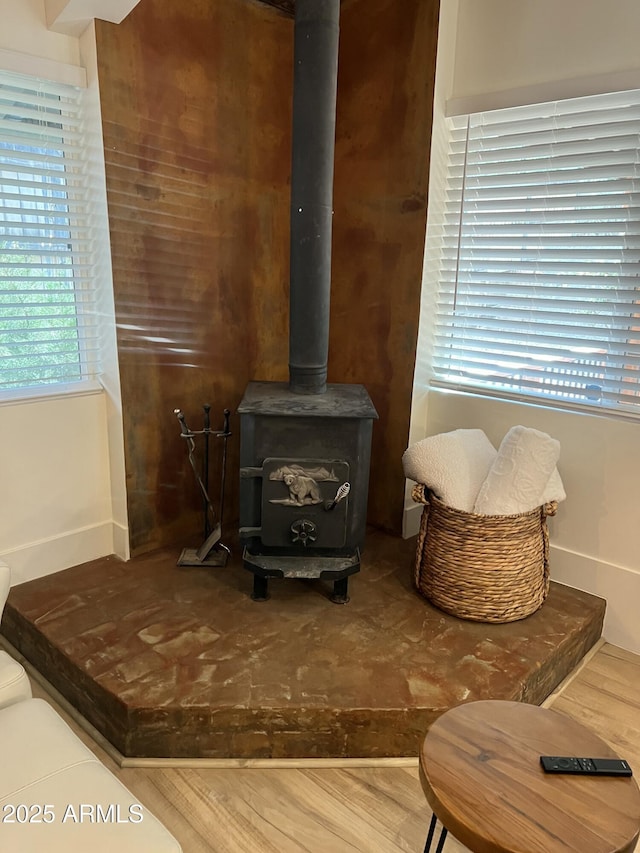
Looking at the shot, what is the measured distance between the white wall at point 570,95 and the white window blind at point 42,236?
→ 4.63 ft

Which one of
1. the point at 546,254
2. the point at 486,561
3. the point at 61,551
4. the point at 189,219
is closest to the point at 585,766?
the point at 486,561

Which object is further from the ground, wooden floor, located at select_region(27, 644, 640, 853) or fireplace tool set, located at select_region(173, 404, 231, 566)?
fireplace tool set, located at select_region(173, 404, 231, 566)

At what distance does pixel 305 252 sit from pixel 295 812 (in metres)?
1.76

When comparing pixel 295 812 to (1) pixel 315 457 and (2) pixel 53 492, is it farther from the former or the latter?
(2) pixel 53 492

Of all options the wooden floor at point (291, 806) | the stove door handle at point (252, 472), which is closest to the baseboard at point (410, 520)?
the stove door handle at point (252, 472)

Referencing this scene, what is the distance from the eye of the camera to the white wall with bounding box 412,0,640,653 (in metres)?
2.13

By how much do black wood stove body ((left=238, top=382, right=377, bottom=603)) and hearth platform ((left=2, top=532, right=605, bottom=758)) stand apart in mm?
204

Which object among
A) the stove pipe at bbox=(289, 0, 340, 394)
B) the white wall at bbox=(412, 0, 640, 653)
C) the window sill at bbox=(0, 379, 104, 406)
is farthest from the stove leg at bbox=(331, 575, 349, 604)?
the window sill at bbox=(0, 379, 104, 406)

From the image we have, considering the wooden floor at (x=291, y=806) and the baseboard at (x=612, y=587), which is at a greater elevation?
the baseboard at (x=612, y=587)

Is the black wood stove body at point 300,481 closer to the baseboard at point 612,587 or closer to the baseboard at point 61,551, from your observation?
the baseboard at point 61,551

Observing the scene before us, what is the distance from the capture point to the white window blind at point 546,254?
219 cm

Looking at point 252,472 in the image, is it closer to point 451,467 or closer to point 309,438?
point 309,438

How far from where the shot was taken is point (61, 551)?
2455 mm

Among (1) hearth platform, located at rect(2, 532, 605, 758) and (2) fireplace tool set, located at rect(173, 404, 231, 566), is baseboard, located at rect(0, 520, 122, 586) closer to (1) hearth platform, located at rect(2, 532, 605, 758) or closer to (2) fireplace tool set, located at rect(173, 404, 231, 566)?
(1) hearth platform, located at rect(2, 532, 605, 758)
